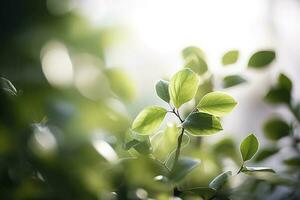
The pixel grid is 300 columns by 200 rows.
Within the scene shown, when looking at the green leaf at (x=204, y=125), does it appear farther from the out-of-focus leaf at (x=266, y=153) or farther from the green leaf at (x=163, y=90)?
the out-of-focus leaf at (x=266, y=153)

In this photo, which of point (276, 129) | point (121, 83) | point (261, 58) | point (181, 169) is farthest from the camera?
point (276, 129)

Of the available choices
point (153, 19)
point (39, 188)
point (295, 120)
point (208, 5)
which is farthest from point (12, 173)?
point (208, 5)

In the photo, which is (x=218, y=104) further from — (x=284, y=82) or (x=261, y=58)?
(x=284, y=82)

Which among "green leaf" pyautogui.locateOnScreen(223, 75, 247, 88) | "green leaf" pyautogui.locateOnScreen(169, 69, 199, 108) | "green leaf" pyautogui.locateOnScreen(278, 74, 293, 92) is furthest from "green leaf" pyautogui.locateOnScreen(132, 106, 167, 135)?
"green leaf" pyautogui.locateOnScreen(278, 74, 293, 92)

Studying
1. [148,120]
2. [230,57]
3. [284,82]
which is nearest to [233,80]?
[230,57]

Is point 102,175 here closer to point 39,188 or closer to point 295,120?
point 39,188

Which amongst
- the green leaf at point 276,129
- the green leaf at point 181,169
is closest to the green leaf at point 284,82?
the green leaf at point 276,129
